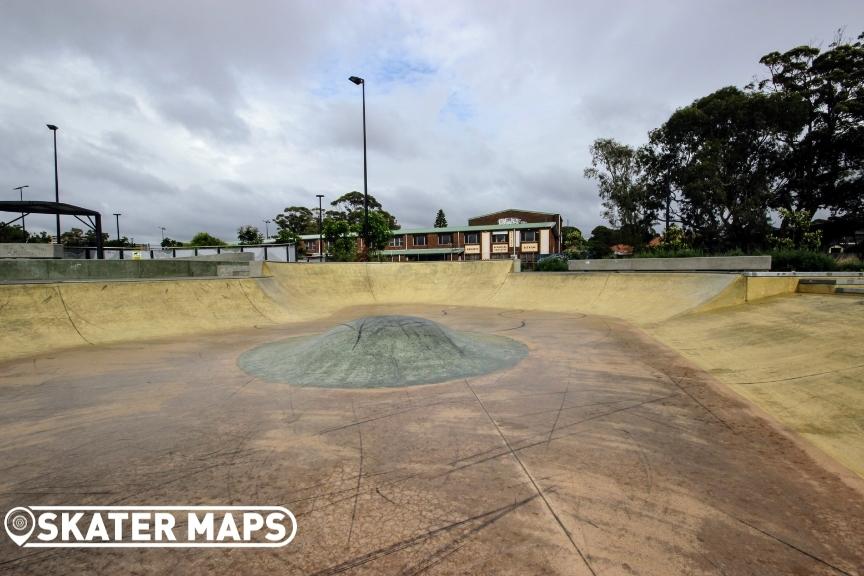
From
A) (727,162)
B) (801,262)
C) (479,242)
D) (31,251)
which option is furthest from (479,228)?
(31,251)

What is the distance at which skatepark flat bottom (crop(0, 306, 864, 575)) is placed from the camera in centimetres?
263

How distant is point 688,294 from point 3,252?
33.7m

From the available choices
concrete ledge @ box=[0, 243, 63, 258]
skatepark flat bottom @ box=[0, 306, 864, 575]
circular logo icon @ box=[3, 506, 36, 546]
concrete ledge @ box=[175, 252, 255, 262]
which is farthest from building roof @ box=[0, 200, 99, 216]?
circular logo icon @ box=[3, 506, 36, 546]

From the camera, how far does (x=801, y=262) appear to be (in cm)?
1691

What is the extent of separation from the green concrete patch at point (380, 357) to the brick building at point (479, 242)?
150 ft

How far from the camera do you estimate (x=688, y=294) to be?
14148mm

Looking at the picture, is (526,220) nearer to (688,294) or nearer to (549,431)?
(688,294)

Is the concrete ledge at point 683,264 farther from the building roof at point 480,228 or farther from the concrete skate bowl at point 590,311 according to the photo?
the building roof at point 480,228

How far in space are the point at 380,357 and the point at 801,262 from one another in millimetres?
19666

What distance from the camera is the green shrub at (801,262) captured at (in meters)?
16.5

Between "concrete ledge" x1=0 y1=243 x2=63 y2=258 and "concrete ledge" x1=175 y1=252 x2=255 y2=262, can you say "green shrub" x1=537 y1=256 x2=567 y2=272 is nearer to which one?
"concrete ledge" x1=175 y1=252 x2=255 y2=262

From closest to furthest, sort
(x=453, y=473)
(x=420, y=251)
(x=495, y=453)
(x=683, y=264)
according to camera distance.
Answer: (x=453, y=473), (x=495, y=453), (x=683, y=264), (x=420, y=251)

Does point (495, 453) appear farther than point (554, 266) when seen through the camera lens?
No

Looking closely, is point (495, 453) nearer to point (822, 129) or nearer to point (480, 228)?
point (822, 129)
